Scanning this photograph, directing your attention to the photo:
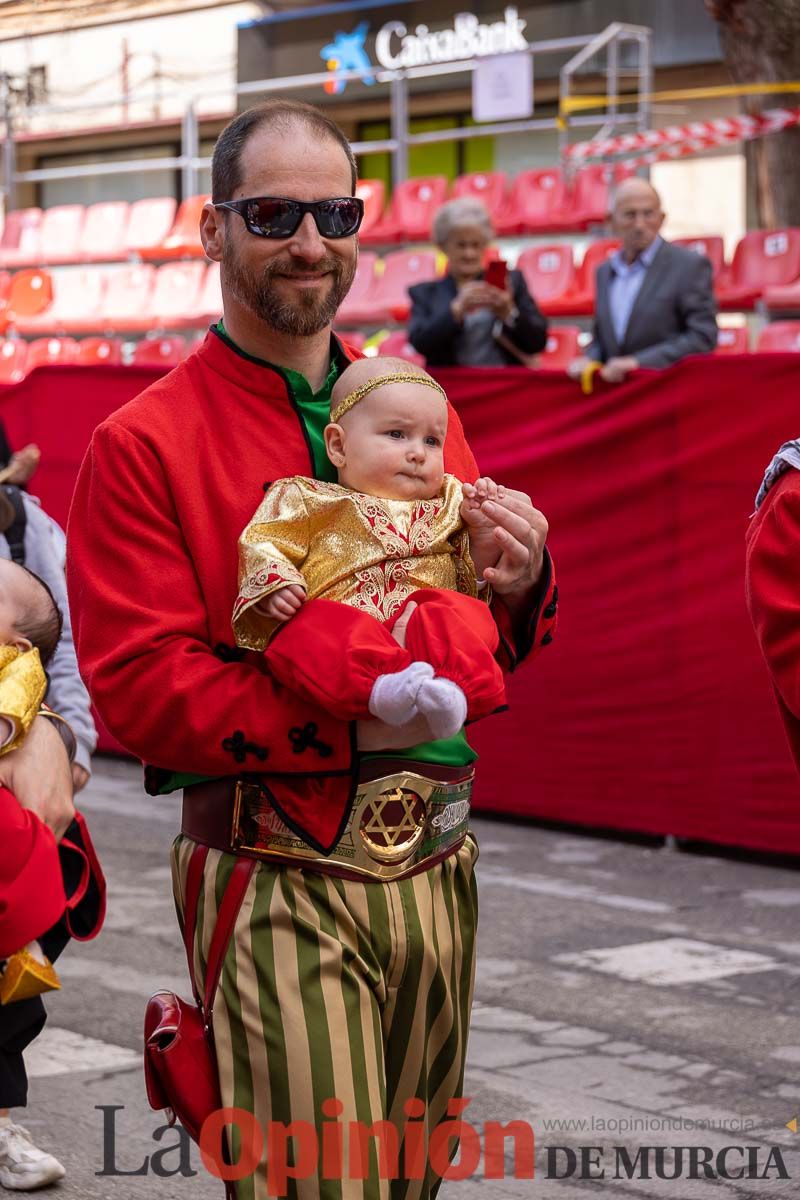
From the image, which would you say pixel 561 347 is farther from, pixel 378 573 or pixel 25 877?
pixel 378 573

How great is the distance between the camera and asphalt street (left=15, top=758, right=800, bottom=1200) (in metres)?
4.21

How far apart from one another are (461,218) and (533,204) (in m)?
7.72

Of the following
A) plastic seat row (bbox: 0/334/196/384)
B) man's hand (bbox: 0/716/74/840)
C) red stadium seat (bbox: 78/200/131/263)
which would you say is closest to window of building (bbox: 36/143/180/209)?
red stadium seat (bbox: 78/200/131/263)

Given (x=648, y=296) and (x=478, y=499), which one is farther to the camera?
(x=648, y=296)

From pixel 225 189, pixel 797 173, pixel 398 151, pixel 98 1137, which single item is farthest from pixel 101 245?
pixel 225 189

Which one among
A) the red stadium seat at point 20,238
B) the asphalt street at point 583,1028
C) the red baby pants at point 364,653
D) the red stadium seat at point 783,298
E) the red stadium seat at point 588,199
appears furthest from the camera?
the red stadium seat at point 20,238

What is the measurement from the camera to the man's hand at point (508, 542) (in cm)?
266

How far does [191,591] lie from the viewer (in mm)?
2598

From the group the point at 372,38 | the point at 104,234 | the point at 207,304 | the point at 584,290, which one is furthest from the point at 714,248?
the point at 104,234

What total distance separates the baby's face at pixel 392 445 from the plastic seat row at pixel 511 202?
12.1m

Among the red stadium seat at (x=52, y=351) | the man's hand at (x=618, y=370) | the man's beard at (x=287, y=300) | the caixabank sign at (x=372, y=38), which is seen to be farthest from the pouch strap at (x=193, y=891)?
the caixabank sign at (x=372, y=38)

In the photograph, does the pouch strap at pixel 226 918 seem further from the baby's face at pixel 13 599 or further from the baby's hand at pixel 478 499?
the baby's face at pixel 13 599

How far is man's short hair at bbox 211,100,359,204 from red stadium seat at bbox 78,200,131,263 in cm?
1734

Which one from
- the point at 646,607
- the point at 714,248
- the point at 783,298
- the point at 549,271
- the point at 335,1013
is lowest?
the point at 646,607
